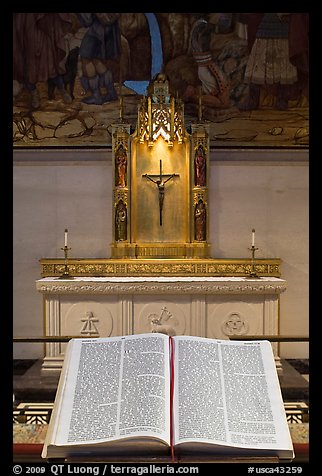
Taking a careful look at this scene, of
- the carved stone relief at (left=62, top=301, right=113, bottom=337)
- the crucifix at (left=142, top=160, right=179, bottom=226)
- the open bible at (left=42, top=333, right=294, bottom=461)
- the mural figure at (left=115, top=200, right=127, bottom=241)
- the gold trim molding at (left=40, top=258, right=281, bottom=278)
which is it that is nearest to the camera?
the open bible at (left=42, top=333, right=294, bottom=461)

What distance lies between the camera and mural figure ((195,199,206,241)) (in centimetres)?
772

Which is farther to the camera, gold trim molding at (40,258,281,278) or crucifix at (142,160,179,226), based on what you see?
crucifix at (142,160,179,226)

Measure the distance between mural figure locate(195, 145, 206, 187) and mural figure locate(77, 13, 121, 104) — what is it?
160 centimetres

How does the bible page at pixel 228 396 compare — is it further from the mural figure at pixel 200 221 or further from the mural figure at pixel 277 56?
the mural figure at pixel 277 56

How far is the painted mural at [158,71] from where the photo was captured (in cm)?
781

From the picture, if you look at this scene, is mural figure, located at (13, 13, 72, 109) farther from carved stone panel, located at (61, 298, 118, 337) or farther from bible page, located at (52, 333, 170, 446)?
bible page, located at (52, 333, 170, 446)

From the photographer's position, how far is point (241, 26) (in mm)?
7832

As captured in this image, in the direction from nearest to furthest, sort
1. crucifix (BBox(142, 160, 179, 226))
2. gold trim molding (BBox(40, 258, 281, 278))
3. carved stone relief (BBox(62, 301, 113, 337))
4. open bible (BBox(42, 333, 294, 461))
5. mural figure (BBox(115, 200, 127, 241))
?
open bible (BBox(42, 333, 294, 461)), carved stone relief (BBox(62, 301, 113, 337)), gold trim molding (BBox(40, 258, 281, 278)), crucifix (BBox(142, 160, 179, 226)), mural figure (BBox(115, 200, 127, 241))

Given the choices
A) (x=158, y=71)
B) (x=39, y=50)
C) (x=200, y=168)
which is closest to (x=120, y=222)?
(x=200, y=168)

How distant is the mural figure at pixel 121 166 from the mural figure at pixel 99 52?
89 cm

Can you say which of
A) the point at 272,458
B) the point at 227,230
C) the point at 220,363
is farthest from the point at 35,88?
the point at 272,458

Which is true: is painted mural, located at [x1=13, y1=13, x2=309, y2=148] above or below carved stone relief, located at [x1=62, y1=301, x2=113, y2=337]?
above

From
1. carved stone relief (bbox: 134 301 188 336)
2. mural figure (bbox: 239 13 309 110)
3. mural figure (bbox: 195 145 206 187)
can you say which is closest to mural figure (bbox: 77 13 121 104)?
mural figure (bbox: 195 145 206 187)
